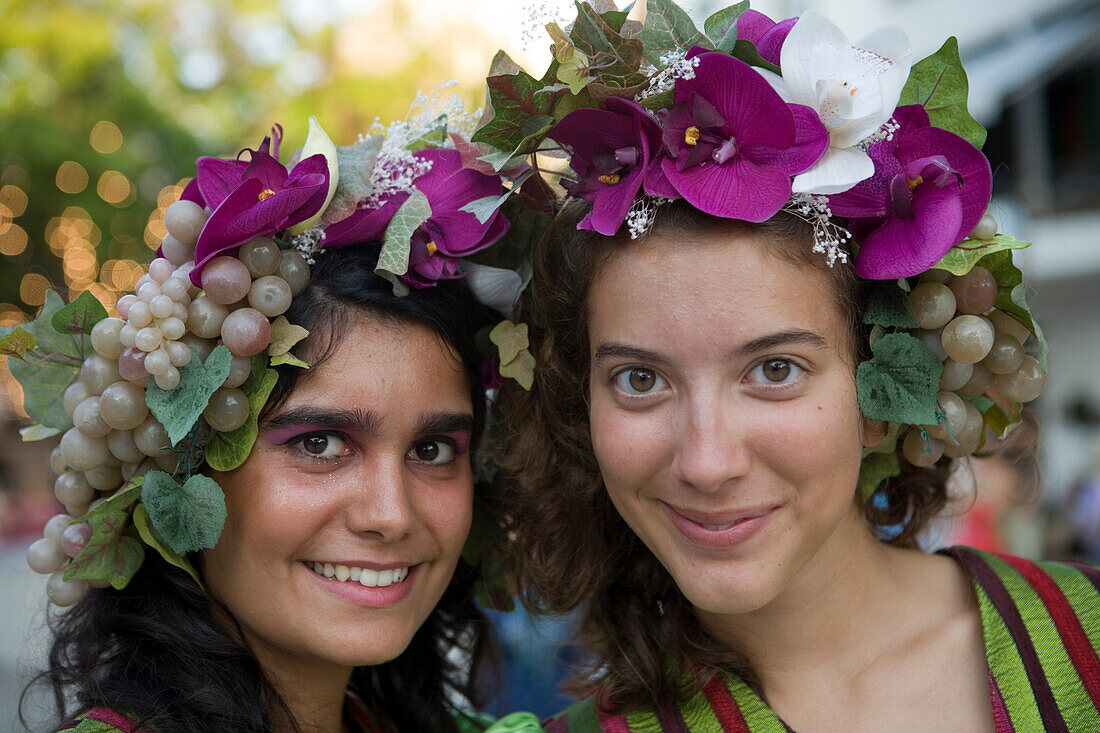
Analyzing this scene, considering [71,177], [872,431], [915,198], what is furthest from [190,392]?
[71,177]

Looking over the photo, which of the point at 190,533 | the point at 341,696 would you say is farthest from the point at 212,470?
the point at 341,696

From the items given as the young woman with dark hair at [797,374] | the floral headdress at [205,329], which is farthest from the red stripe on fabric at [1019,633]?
the floral headdress at [205,329]

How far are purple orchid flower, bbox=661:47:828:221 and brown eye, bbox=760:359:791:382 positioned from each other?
268mm

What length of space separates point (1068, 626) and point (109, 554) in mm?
1993

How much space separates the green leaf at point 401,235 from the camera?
214 cm

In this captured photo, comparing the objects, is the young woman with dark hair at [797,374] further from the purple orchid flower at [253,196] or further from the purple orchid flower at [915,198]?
the purple orchid flower at [253,196]

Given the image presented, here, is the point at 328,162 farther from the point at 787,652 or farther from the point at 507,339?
the point at 787,652

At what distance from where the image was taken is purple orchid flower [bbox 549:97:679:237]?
193cm

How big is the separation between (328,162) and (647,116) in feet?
2.37

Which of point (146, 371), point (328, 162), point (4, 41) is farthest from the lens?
point (4, 41)

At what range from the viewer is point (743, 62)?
73.5 inches

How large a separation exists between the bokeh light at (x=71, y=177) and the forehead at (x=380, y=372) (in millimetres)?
9004

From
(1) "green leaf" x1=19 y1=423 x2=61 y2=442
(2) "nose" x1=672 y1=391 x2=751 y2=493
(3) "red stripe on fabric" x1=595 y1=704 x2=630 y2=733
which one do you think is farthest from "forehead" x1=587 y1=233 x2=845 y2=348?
(1) "green leaf" x1=19 y1=423 x2=61 y2=442

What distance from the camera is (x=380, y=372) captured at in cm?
216
